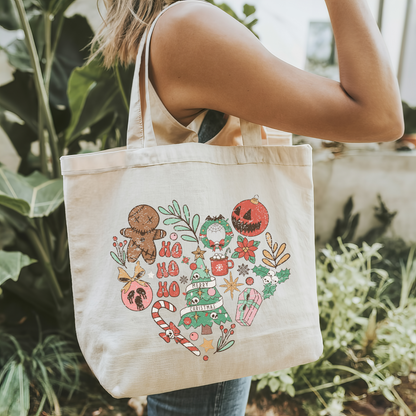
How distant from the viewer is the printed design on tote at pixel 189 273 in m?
0.48

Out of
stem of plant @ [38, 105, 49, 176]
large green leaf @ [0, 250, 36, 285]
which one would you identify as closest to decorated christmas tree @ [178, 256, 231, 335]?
large green leaf @ [0, 250, 36, 285]

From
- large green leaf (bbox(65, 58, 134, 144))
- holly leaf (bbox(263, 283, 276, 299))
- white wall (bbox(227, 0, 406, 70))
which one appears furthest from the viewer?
white wall (bbox(227, 0, 406, 70))

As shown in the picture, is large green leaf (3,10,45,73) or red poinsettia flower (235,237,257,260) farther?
large green leaf (3,10,45,73)

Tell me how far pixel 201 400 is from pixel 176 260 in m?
0.24

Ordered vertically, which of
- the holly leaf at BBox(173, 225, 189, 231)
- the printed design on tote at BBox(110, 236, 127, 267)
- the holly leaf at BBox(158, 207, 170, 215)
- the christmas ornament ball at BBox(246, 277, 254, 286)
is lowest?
the christmas ornament ball at BBox(246, 277, 254, 286)

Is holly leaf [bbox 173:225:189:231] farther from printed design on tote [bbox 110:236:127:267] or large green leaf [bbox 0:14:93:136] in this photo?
large green leaf [bbox 0:14:93:136]

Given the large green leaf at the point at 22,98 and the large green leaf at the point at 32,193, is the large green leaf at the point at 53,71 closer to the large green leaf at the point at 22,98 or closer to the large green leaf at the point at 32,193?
the large green leaf at the point at 22,98

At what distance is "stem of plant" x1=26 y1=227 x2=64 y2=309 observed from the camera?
4.20 ft

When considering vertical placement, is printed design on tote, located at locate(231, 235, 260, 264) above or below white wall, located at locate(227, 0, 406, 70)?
below

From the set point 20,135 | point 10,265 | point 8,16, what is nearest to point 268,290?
point 10,265

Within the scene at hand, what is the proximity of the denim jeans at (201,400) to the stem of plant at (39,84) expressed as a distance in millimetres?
1033

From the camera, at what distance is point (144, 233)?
19.0 inches

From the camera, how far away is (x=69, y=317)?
1.37m

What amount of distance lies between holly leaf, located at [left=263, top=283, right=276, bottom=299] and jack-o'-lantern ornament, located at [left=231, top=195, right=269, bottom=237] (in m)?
0.08
